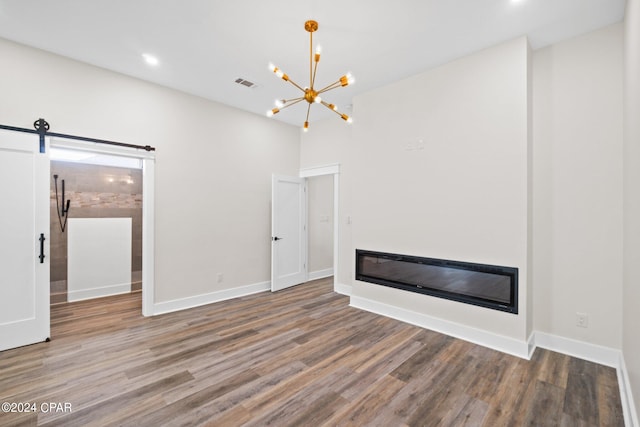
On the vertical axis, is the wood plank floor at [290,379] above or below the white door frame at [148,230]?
below

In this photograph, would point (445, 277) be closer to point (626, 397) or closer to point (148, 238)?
point (626, 397)

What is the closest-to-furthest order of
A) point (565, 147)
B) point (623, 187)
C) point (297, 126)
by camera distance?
point (623, 187) < point (565, 147) < point (297, 126)

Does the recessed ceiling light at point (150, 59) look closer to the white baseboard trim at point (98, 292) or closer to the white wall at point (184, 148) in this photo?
the white wall at point (184, 148)

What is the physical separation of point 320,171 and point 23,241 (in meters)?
4.14

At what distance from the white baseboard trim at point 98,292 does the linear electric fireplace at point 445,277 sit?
4.17 m

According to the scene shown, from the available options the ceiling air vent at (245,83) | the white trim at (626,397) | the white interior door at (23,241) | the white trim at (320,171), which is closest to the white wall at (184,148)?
the white trim at (320,171)

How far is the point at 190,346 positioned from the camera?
120 inches

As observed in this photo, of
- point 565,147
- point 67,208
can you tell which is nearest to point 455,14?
point 565,147

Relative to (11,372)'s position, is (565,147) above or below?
above

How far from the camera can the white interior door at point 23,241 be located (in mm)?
2959

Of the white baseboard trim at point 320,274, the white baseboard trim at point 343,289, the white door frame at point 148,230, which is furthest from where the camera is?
the white baseboard trim at point 320,274

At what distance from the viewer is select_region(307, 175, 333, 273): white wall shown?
6.05 metres

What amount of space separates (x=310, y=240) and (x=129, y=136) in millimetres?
3586

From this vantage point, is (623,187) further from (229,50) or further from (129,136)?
(129,136)
